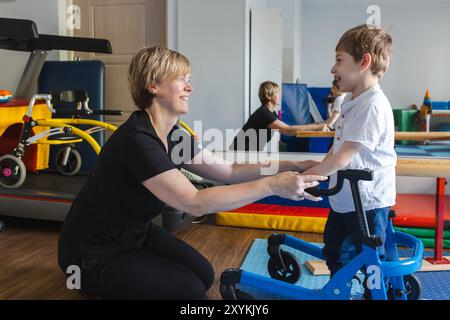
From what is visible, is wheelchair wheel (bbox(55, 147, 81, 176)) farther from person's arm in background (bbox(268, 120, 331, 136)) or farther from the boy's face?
the boy's face

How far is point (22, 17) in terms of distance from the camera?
4.56m

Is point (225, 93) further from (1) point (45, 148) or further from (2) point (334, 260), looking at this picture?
(2) point (334, 260)

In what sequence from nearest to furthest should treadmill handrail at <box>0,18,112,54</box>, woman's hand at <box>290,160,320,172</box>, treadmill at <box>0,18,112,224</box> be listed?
woman's hand at <box>290,160,320,172</box> < treadmill at <box>0,18,112,224</box> < treadmill handrail at <box>0,18,112,54</box>

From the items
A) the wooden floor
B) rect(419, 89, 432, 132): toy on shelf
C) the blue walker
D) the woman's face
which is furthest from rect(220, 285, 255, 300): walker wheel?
rect(419, 89, 432, 132): toy on shelf

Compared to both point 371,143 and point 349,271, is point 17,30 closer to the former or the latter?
point 371,143

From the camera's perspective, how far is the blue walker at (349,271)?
1.56m

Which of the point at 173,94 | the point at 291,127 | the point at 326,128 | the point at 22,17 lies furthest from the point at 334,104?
the point at 22,17

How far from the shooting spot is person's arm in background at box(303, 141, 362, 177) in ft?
5.32

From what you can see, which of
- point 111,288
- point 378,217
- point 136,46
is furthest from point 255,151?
point 111,288

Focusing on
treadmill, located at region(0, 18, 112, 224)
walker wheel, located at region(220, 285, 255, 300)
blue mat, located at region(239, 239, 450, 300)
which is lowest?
blue mat, located at region(239, 239, 450, 300)

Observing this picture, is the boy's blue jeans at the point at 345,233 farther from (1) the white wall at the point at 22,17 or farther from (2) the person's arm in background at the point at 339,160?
(1) the white wall at the point at 22,17

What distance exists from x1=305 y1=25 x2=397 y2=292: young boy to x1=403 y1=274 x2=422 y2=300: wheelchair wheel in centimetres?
30

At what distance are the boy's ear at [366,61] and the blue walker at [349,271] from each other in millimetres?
439

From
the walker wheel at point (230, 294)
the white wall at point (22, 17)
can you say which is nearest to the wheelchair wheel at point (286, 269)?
the walker wheel at point (230, 294)
